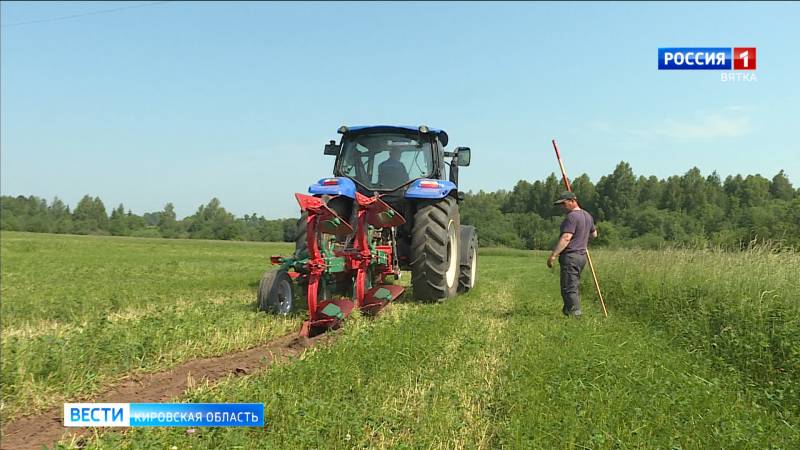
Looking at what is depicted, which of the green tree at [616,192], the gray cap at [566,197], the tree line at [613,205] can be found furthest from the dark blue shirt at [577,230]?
the green tree at [616,192]

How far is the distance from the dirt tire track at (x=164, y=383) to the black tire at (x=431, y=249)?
2.38 m

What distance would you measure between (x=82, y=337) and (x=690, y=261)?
8678 millimetres

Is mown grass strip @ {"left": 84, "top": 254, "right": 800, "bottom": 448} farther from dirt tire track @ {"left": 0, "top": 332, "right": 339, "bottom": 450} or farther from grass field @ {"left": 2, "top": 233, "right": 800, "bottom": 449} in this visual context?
dirt tire track @ {"left": 0, "top": 332, "right": 339, "bottom": 450}

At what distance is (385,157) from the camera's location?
A: 8398mm

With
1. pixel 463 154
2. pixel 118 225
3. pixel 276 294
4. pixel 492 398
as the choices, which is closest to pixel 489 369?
pixel 492 398

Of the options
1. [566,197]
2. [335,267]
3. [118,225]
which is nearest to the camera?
[335,267]

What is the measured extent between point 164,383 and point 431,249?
425 cm

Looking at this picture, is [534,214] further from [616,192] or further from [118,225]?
[118,225]

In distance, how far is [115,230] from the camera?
248 feet

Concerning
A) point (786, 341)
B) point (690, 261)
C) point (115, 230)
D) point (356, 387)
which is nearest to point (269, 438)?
point (356, 387)

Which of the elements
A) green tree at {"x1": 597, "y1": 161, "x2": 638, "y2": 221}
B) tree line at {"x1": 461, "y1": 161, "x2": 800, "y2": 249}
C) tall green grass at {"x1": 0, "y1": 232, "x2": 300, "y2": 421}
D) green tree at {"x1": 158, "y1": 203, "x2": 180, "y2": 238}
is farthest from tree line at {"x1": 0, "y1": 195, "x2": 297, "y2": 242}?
tall green grass at {"x1": 0, "y1": 232, "x2": 300, "y2": 421}

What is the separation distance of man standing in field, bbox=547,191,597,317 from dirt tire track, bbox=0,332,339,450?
3.36m

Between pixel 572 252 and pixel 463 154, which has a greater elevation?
pixel 463 154

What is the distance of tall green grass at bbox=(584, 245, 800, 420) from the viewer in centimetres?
445
